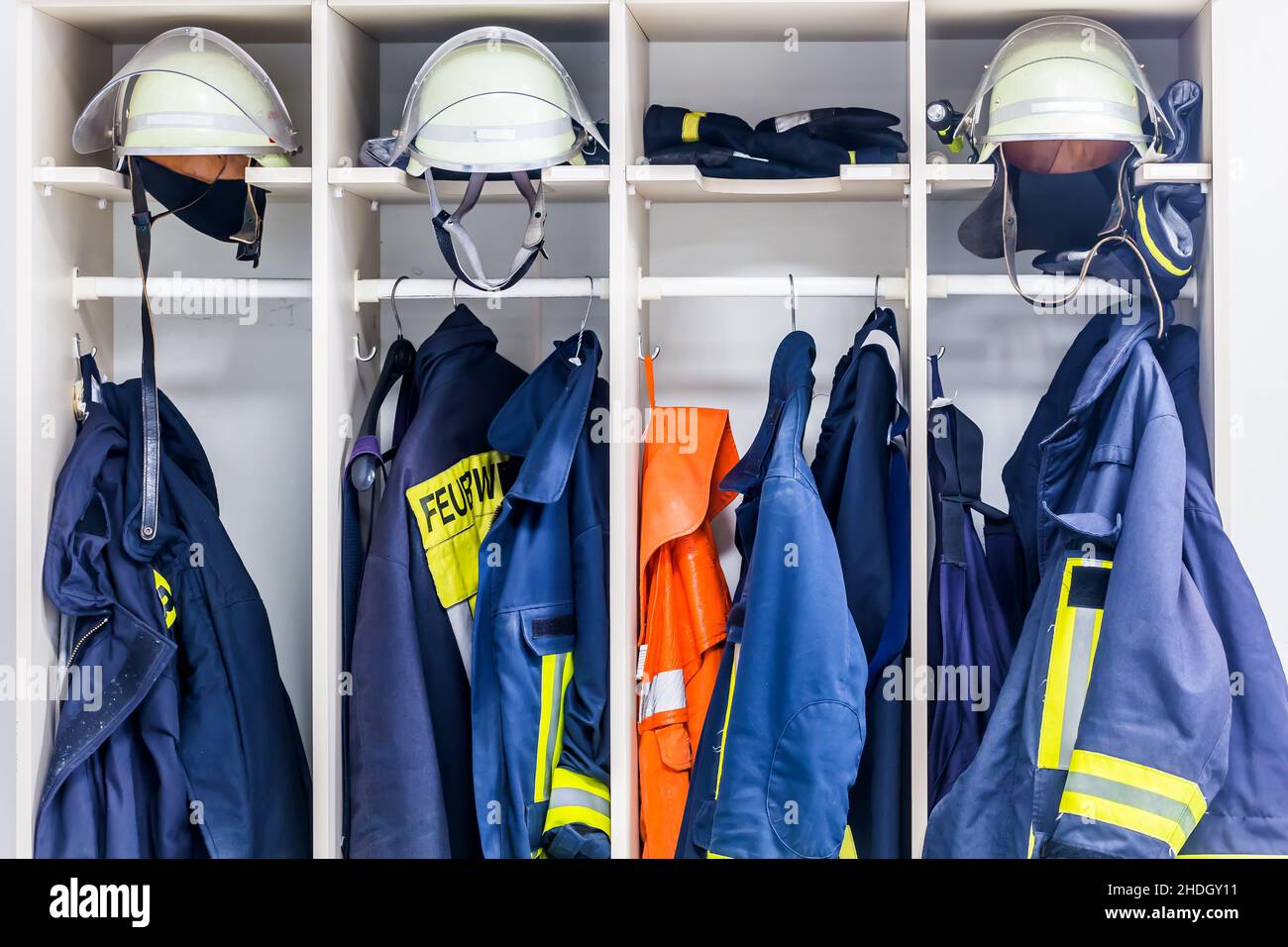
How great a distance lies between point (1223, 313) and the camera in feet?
6.01

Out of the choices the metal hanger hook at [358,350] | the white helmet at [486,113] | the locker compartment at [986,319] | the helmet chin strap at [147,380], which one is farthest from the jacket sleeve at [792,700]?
the helmet chin strap at [147,380]

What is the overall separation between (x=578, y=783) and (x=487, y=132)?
1109 mm

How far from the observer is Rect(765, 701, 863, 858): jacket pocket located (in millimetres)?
1680

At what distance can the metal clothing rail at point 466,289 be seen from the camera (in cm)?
197

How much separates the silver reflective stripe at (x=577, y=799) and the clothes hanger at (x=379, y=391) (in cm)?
63

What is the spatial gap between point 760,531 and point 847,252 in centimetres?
70

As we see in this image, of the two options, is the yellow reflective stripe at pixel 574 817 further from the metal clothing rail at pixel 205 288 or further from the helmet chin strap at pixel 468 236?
the metal clothing rail at pixel 205 288

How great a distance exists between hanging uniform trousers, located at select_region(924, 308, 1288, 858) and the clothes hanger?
3.66ft

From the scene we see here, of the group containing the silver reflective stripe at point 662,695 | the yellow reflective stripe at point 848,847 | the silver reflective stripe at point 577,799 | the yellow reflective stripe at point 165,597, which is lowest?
the yellow reflective stripe at point 848,847

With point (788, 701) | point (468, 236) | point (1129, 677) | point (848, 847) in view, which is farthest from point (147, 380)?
point (1129, 677)

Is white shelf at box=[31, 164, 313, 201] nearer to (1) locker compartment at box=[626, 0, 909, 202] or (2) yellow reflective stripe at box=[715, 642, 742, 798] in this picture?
(1) locker compartment at box=[626, 0, 909, 202]
